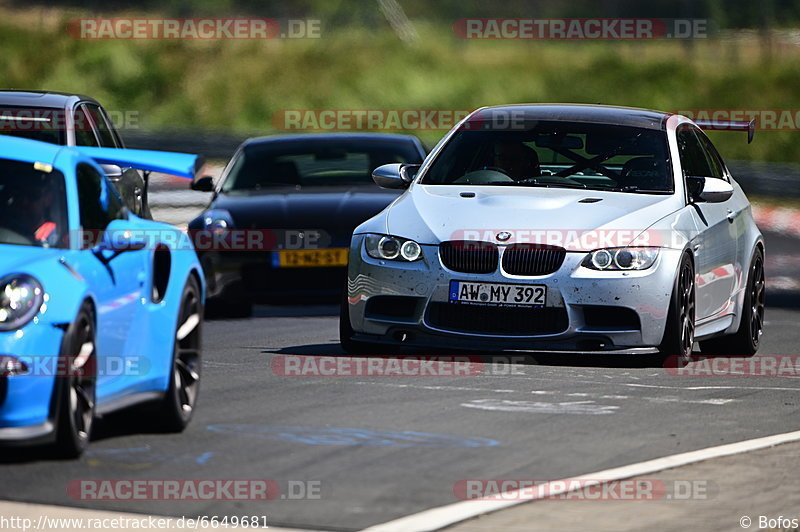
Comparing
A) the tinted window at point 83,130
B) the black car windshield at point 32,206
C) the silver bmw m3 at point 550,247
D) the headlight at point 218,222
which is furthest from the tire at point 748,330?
the black car windshield at point 32,206

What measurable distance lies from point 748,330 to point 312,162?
5.35 m

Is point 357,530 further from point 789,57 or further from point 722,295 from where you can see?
point 789,57

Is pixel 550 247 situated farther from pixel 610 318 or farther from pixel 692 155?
→ pixel 692 155

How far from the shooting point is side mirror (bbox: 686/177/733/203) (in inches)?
Answer: 456

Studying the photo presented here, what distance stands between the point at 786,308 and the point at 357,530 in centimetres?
1129

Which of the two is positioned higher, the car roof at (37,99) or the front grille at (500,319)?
the car roof at (37,99)

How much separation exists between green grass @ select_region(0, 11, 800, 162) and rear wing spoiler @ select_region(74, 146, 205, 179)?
26909 millimetres

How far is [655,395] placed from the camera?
32.8 feet

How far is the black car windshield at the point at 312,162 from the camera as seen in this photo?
16297 millimetres

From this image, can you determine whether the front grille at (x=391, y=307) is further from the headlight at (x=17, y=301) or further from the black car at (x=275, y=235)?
the headlight at (x=17, y=301)

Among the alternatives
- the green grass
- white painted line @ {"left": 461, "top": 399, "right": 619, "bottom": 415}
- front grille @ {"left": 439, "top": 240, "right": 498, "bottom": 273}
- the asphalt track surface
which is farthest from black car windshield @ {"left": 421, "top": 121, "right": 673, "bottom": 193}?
the green grass

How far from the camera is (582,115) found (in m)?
12.3

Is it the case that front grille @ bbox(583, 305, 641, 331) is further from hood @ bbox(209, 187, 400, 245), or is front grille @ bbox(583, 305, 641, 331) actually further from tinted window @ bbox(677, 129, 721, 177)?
hood @ bbox(209, 187, 400, 245)

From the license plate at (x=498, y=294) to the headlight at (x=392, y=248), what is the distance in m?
0.32
